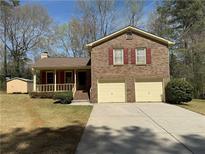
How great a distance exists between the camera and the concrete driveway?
27.2ft

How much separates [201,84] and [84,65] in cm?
1407

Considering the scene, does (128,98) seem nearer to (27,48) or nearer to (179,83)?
(179,83)

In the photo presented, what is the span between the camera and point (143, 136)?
33.2 feet

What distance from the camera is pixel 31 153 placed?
A: 781 centimetres

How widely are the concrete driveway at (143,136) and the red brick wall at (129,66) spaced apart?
32.7 ft

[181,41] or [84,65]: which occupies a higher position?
[181,41]

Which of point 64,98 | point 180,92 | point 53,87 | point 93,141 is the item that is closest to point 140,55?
point 180,92

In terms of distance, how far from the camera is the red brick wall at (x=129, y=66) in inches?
953

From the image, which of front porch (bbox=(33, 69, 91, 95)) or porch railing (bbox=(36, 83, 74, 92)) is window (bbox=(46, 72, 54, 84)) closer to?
front porch (bbox=(33, 69, 91, 95))

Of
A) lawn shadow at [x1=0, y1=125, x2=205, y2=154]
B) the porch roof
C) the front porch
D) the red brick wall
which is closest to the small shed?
the porch roof

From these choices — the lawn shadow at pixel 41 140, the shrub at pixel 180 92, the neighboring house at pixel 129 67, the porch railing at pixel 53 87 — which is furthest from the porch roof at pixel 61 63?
the lawn shadow at pixel 41 140

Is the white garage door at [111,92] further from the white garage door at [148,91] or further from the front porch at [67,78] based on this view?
the front porch at [67,78]

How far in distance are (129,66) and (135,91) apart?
210cm

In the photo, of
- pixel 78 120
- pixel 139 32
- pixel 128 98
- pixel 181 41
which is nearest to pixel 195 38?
pixel 181 41
